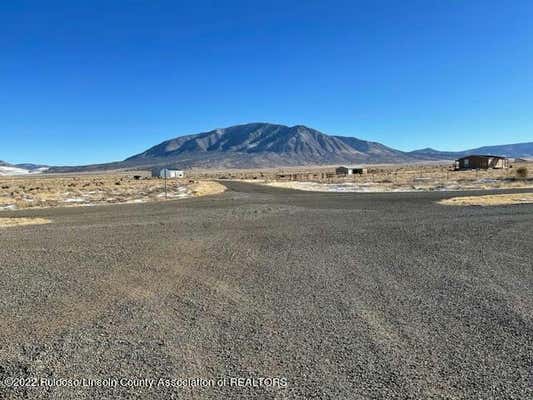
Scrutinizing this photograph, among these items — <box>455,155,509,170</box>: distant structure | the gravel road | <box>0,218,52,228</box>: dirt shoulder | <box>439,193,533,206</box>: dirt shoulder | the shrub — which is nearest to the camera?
the gravel road

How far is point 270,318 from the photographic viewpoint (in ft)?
20.5

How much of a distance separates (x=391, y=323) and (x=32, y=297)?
6.05m

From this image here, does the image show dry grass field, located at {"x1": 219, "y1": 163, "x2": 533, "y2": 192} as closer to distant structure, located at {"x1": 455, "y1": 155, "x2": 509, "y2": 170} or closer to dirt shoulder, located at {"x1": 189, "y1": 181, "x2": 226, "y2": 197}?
dirt shoulder, located at {"x1": 189, "y1": 181, "x2": 226, "y2": 197}

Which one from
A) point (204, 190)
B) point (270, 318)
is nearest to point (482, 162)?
point (204, 190)

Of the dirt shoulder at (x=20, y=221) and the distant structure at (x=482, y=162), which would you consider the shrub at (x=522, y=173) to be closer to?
the distant structure at (x=482, y=162)

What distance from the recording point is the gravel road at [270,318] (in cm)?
440

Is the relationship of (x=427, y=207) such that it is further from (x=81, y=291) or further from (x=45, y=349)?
(x=45, y=349)

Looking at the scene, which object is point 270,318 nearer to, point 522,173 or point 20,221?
point 20,221

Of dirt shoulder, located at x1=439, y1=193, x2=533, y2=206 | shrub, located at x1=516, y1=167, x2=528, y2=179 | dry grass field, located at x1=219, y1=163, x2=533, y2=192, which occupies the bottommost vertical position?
dry grass field, located at x1=219, y1=163, x2=533, y2=192

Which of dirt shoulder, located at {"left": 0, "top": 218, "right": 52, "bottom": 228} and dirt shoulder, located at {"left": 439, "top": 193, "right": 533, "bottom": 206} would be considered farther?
dirt shoulder, located at {"left": 439, "top": 193, "right": 533, "bottom": 206}

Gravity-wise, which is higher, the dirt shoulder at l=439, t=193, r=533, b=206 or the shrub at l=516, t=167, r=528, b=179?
the shrub at l=516, t=167, r=528, b=179

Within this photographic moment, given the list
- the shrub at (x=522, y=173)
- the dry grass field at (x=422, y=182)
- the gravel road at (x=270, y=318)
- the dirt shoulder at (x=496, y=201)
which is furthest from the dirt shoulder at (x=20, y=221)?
the shrub at (x=522, y=173)

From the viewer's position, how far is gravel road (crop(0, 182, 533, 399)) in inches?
173

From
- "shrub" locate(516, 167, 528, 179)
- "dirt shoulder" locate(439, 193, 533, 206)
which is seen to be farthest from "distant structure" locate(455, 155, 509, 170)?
"dirt shoulder" locate(439, 193, 533, 206)
